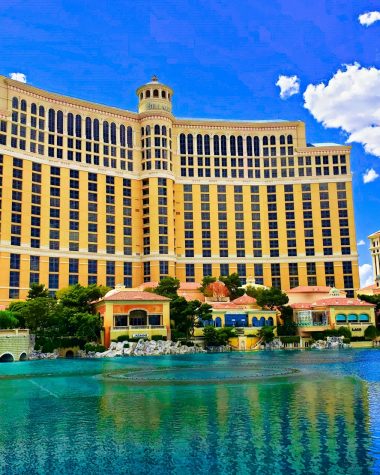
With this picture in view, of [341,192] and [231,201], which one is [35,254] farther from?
[341,192]

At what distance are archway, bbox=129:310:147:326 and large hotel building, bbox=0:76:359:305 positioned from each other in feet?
93.2

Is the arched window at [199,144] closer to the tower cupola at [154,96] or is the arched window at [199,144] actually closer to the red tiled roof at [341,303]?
the tower cupola at [154,96]

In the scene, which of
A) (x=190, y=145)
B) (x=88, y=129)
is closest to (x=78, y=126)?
(x=88, y=129)

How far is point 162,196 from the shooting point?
121375 millimetres

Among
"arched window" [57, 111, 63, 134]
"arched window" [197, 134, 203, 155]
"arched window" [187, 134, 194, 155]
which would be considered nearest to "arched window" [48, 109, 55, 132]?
"arched window" [57, 111, 63, 134]

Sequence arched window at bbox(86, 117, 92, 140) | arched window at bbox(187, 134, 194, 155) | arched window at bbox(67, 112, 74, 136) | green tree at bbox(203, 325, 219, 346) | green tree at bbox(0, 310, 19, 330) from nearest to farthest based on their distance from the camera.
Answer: green tree at bbox(0, 310, 19, 330) < green tree at bbox(203, 325, 219, 346) < arched window at bbox(67, 112, 74, 136) < arched window at bbox(86, 117, 92, 140) < arched window at bbox(187, 134, 194, 155)

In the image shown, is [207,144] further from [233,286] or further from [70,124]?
[233,286]

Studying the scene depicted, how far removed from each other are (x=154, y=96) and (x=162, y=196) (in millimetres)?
24364

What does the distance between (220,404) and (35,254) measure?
84.1 m

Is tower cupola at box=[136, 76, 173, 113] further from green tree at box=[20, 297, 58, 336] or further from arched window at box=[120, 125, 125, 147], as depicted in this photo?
A: green tree at box=[20, 297, 58, 336]

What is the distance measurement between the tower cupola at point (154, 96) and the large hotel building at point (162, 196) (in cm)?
32

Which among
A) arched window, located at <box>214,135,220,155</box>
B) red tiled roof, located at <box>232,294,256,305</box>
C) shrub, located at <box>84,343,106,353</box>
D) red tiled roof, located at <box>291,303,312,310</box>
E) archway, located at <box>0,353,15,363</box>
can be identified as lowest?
archway, located at <box>0,353,15,363</box>

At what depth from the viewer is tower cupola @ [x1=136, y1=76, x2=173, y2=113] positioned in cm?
12569

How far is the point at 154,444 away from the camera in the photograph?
20.2 metres
